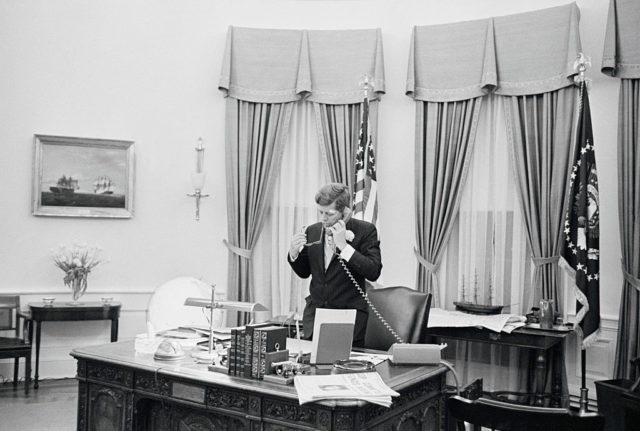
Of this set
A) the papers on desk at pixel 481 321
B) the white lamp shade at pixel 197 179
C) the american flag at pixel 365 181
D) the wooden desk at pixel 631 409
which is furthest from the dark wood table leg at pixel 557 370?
the white lamp shade at pixel 197 179

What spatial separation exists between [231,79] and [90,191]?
5.83 feet

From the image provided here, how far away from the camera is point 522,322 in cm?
458

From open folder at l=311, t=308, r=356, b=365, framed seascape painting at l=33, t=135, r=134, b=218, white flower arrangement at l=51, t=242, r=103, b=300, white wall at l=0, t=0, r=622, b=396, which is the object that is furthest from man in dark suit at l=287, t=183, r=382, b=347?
framed seascape painting at l=33, t=135, r=134, b=218

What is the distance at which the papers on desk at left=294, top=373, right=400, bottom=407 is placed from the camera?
2.19 meters

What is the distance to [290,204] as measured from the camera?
6027 mm

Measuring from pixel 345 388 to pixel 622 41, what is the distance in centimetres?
387

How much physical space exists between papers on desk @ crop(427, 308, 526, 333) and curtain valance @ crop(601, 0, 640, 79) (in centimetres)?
209

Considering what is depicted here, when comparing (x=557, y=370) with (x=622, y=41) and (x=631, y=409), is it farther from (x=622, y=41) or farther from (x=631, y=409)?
(x=622, y=41)

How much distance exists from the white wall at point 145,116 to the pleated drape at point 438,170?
0.18m

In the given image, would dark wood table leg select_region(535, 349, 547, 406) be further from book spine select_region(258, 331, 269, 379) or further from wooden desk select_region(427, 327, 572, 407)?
book spine select_region(258, 331, 269, 379)

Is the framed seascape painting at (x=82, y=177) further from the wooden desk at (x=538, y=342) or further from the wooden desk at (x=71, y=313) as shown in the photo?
the wooden desk at (x=538, y=342)

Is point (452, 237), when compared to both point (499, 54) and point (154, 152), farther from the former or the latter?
point (154, 152)

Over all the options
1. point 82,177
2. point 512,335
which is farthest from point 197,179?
point 512,335

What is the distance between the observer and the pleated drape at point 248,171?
597 centimetres
